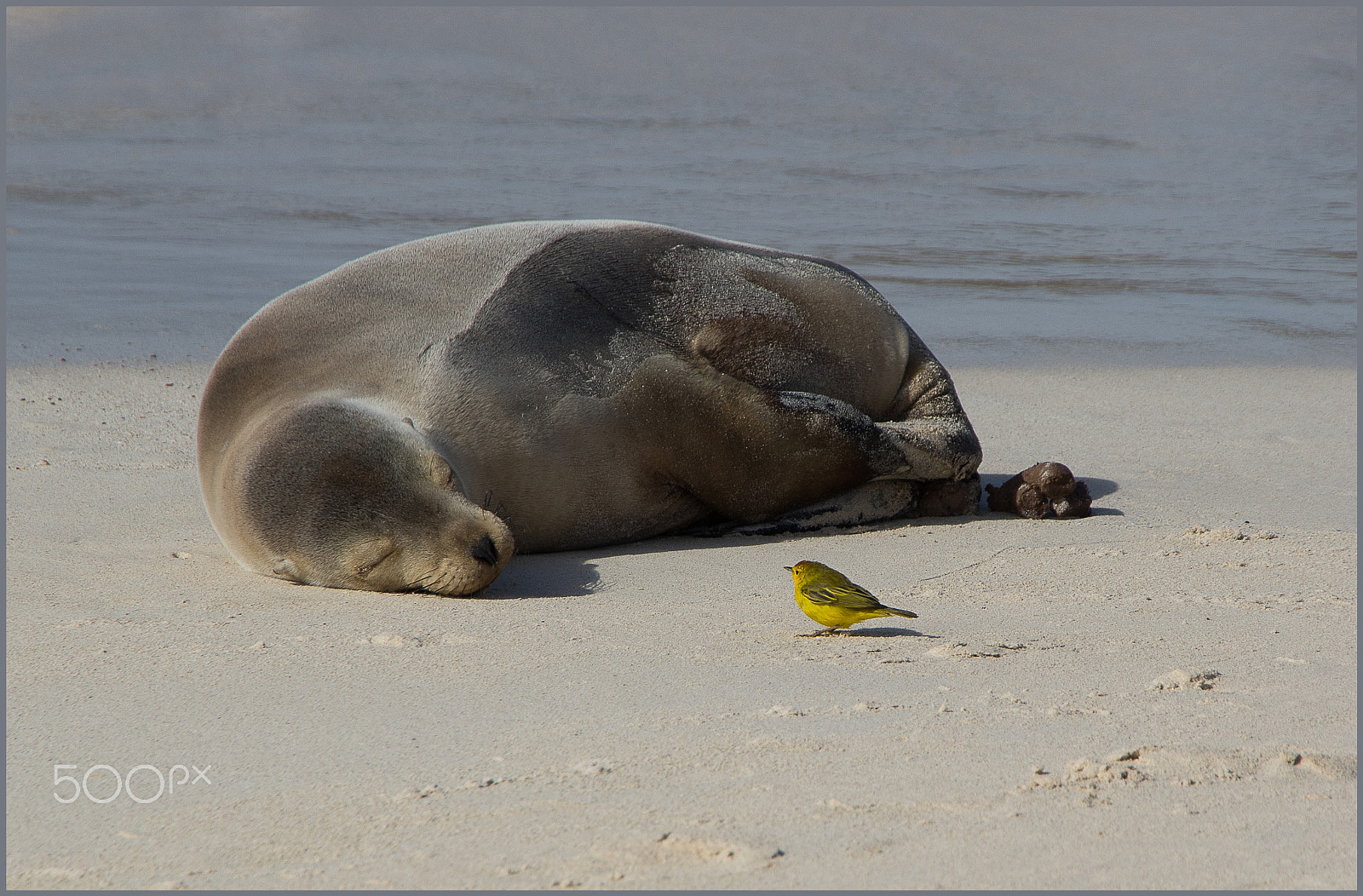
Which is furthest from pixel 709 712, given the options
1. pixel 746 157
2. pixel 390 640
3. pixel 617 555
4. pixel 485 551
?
pixel 746 157

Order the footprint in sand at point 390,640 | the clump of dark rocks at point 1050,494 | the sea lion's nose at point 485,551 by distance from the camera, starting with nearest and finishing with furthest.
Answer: the footprint in sand at point 390,640 → the sea lion's nose at point 485,551 → the clump of dark rocks at point 1050,494

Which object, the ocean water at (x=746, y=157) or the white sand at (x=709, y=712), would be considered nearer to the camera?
the white sand at (x=709, y=712)

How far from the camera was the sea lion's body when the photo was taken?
12.9ft

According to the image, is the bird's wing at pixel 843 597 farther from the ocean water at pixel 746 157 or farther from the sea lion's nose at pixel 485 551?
the ocean water at pixel 746 157

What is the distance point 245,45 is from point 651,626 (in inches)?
1045

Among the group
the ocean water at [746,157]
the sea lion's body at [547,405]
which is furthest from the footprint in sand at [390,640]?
the ocean water at [746,157]

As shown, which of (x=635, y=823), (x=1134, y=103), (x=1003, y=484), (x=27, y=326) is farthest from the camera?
(x=1134, y=103)

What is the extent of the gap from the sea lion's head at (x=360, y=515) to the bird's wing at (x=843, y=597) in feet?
3.14

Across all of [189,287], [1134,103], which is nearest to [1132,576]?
[189,287]

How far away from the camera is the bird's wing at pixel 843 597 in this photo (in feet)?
11.0

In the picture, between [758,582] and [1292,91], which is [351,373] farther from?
[1292,91]

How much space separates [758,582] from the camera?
4.15 meters

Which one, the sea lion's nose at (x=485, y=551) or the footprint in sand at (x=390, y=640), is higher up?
the sea lion's nose at (x=485, y=551)

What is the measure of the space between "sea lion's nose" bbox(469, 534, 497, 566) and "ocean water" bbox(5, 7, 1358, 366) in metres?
4.51
